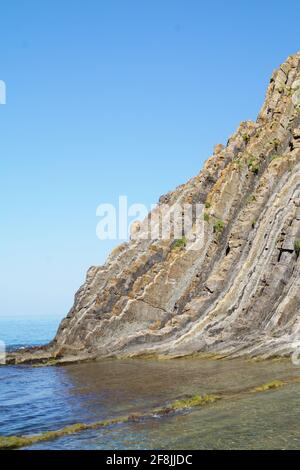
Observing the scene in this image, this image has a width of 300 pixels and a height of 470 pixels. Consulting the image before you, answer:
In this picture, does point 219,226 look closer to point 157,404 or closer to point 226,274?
point 226,274

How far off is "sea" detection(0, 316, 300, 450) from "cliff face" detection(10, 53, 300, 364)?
4576mm

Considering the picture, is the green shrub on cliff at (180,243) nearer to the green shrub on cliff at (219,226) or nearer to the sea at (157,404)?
the green shrub on cliff at (219,226)

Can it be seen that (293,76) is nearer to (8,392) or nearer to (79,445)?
(8,392)

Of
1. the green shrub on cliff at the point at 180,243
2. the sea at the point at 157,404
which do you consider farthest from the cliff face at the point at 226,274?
the sea at the point at 157,404

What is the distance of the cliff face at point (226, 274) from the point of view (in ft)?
145

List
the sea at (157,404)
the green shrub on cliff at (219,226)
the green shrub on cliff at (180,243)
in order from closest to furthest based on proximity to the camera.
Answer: the sea at (157,404) → the green shrub on cliff at (219,226) → the green shrub on cliff at (180,243)

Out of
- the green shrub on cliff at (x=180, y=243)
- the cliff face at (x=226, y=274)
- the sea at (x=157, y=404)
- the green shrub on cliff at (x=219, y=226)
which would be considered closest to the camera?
the sea at (x=157, y=404)

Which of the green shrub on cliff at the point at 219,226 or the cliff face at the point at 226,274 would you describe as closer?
the cliff face at the point at 226,274

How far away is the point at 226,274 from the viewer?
5234 cm

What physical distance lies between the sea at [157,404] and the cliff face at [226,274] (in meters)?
4.58

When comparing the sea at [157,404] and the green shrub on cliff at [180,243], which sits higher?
the green shrub on cliff at [180,243]

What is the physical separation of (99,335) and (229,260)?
55.0 feet
